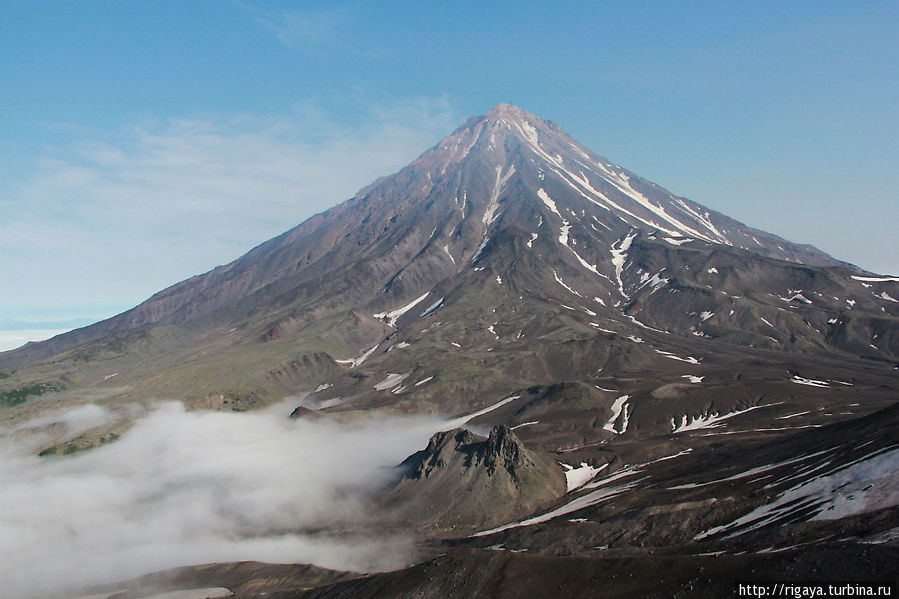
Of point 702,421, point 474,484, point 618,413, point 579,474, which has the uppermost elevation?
point 474,484

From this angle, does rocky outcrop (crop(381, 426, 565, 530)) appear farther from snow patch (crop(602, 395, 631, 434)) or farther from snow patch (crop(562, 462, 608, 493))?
snow patch (crop(602, 395, 631, 434))

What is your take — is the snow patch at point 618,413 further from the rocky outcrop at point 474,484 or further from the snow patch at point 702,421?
the rocky outcrop at point 474,484

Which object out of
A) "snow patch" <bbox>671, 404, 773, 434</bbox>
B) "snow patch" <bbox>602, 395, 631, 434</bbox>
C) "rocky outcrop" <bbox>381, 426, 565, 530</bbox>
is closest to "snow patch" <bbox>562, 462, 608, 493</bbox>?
"rocky outcrop" <bbox>381, 426, 565, 530</bbox>

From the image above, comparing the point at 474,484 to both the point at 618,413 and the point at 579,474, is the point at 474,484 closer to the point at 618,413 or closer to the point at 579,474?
the point at 579,474

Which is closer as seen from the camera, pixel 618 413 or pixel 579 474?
pixel 579 474

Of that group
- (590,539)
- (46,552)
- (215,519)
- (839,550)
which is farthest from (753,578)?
(46,552)

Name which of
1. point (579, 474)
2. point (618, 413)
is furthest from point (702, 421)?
point (579, 474)

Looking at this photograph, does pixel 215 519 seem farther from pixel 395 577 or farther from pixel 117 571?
pixel 395 577

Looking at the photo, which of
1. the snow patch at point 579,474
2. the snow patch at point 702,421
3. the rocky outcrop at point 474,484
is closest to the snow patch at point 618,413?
the snow patch at point 702,421
